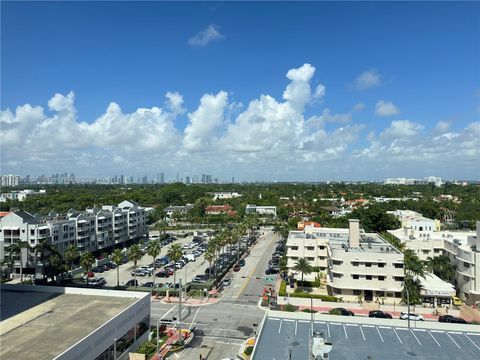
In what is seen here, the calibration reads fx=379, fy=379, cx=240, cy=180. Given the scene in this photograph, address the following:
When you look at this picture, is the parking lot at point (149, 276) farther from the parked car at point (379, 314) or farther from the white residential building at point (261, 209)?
the white residential building at point (261, 209)

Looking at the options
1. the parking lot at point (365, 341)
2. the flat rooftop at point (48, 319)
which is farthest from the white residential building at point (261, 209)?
the parking lot at point (365, 341)

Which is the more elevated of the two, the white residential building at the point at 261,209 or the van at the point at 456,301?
the white residential building at the point at 261,209

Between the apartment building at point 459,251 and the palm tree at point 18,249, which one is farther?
the palm tree at point 18,249

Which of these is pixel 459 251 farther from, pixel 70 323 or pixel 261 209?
pixel 261 209

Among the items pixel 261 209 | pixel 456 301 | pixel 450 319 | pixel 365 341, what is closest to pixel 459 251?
pixel 456 301

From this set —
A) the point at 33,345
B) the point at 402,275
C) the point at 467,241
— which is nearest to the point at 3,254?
the point at 33,345

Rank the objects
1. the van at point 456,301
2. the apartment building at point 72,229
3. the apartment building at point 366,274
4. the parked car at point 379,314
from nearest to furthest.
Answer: the parked car at point 379,314
the van at point 456,301
the apartment building at point 366,274
the apartment building at point 72,229

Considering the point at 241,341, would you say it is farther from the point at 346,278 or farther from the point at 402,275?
the point at 402,275
